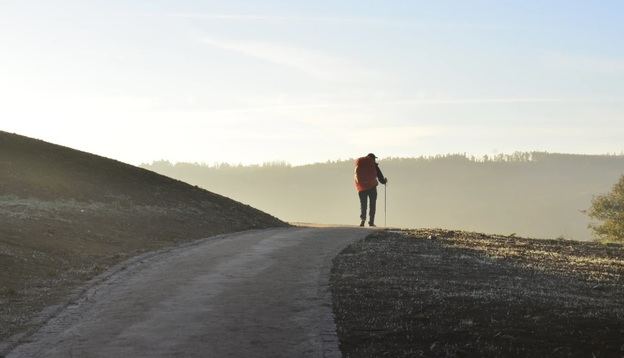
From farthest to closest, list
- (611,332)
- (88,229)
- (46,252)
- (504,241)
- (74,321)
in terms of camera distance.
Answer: (504,241) → (88,229) → (46,252) → (74,321) → (611,332)

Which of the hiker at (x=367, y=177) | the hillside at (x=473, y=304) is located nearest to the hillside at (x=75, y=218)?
the hiker at (x=367, y=177)

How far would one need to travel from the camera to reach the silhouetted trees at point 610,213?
67.4 m

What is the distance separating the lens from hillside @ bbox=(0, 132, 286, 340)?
14.8 metres

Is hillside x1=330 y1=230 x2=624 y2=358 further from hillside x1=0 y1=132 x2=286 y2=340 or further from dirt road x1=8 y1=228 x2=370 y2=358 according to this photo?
hillside x1=0 y1=132 x2=286 y2=340

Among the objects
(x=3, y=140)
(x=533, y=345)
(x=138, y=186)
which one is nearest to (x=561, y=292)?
(x=533, y=345)

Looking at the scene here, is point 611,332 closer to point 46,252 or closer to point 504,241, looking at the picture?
point 46,252

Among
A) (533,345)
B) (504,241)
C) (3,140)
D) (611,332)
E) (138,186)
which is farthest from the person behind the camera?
(3,140)

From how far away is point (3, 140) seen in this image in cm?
3366

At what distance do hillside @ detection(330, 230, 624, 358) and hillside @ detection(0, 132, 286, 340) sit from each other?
5441 mm

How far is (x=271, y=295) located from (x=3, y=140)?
2580 cm

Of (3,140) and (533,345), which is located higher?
(3,140)

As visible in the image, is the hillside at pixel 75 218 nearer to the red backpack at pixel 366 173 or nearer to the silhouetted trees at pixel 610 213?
the red backpack at pixel 366 173

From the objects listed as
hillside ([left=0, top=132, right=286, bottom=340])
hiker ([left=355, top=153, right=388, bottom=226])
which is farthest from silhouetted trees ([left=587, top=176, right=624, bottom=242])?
hillside ([left=0, top=132, right=286, bottom=340])

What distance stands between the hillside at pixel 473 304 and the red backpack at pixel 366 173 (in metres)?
12.8
